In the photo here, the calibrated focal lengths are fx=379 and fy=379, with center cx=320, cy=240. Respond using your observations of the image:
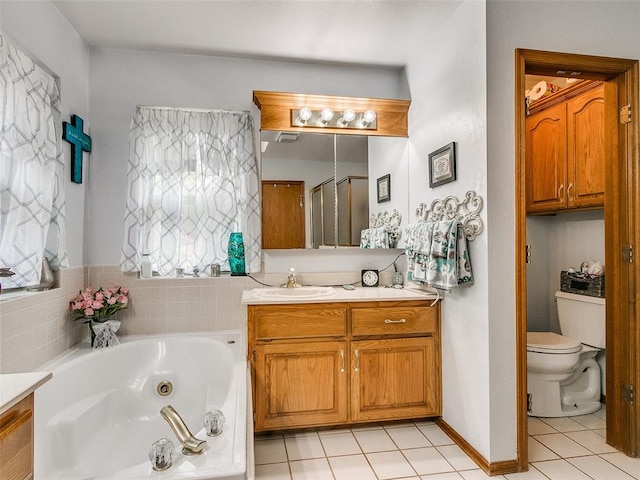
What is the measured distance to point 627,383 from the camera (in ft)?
6.66

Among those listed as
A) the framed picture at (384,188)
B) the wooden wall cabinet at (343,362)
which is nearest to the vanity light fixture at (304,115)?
the framed picture at (384,188)

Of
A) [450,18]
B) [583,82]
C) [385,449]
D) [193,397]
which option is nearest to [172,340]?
[193,397]

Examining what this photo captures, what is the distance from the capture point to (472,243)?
79.7 inches

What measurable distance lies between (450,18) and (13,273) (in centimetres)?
270

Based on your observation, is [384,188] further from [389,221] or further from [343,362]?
[343,362]

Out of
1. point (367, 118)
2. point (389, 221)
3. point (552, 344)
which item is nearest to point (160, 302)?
point (389, 221)

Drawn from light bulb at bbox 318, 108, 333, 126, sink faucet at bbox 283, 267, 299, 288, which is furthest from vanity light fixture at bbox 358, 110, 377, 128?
sink faucet at bbox 283, 267, 299, 288

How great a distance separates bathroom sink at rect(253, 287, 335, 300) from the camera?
94.5 inches

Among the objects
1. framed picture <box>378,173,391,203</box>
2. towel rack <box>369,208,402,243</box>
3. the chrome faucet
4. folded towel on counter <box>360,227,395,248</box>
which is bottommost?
the chrome faucet

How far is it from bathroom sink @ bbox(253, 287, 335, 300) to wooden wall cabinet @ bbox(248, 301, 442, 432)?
0.15m

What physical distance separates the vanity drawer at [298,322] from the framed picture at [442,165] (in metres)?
0.99

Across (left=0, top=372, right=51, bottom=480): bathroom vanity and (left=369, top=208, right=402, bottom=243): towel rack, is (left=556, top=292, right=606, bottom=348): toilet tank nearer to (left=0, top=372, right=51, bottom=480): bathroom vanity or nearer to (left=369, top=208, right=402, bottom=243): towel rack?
(left=369, top=208, right=402, bottom=243): towel rack

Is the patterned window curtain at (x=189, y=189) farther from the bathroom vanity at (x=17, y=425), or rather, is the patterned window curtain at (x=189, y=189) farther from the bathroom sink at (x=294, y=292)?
the bathroom vanity at (x=17, y=425)

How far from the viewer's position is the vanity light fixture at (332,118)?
2.71m
